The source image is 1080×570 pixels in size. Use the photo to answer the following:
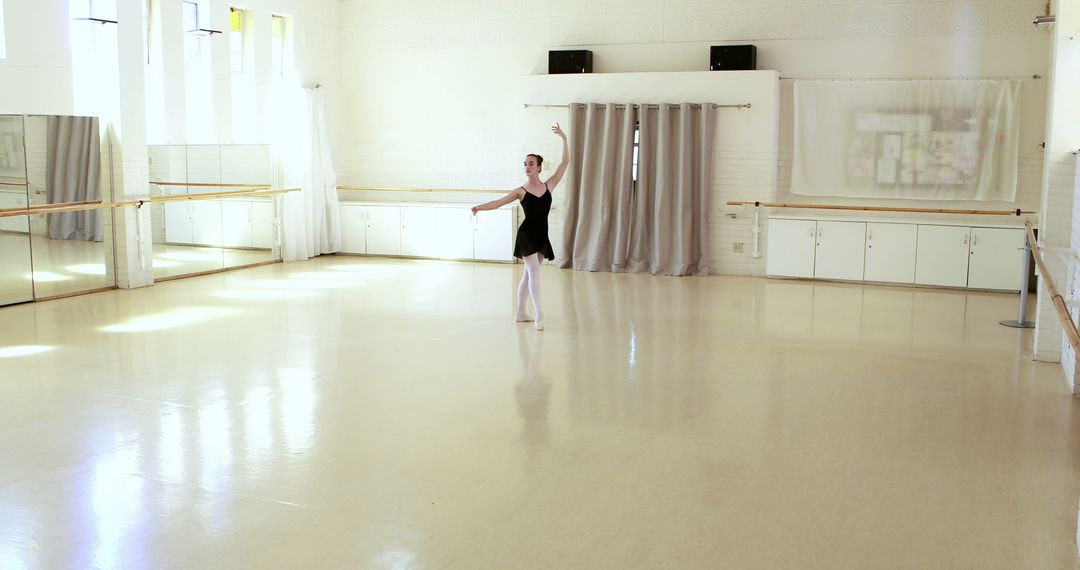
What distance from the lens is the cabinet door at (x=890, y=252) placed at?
34.9 ft

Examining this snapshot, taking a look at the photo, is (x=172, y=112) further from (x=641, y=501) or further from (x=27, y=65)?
(x=641, y=501)

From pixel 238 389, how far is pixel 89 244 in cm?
Answer: 478

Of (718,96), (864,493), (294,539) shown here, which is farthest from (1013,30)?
(294,539)

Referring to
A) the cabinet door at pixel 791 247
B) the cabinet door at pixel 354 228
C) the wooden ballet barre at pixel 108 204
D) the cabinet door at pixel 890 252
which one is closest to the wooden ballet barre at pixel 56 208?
the wooden ballet barre at pixel 108 204

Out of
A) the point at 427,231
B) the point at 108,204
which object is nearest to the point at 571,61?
the point at 427,231

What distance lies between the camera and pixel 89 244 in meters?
9.93

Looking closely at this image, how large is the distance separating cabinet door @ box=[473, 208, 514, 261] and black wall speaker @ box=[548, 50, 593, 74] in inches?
74.1

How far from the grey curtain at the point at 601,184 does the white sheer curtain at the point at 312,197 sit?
3331 mm

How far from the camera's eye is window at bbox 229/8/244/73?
39.4 ft

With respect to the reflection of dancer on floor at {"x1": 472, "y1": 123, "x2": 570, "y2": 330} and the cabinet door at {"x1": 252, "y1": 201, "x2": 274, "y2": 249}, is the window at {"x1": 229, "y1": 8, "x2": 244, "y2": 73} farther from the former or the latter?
the reflection of dancer on floor at {"x1": 472, "y1": 123, "x2": 570, "y2": 330}

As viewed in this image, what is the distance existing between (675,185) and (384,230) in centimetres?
401

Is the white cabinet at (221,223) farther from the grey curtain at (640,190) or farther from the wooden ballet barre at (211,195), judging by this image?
the grey curtain at (640,190)

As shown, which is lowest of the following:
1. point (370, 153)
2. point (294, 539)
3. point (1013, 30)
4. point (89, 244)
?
point (294, 539)

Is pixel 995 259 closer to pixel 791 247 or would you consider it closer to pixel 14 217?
pixel 791 247
